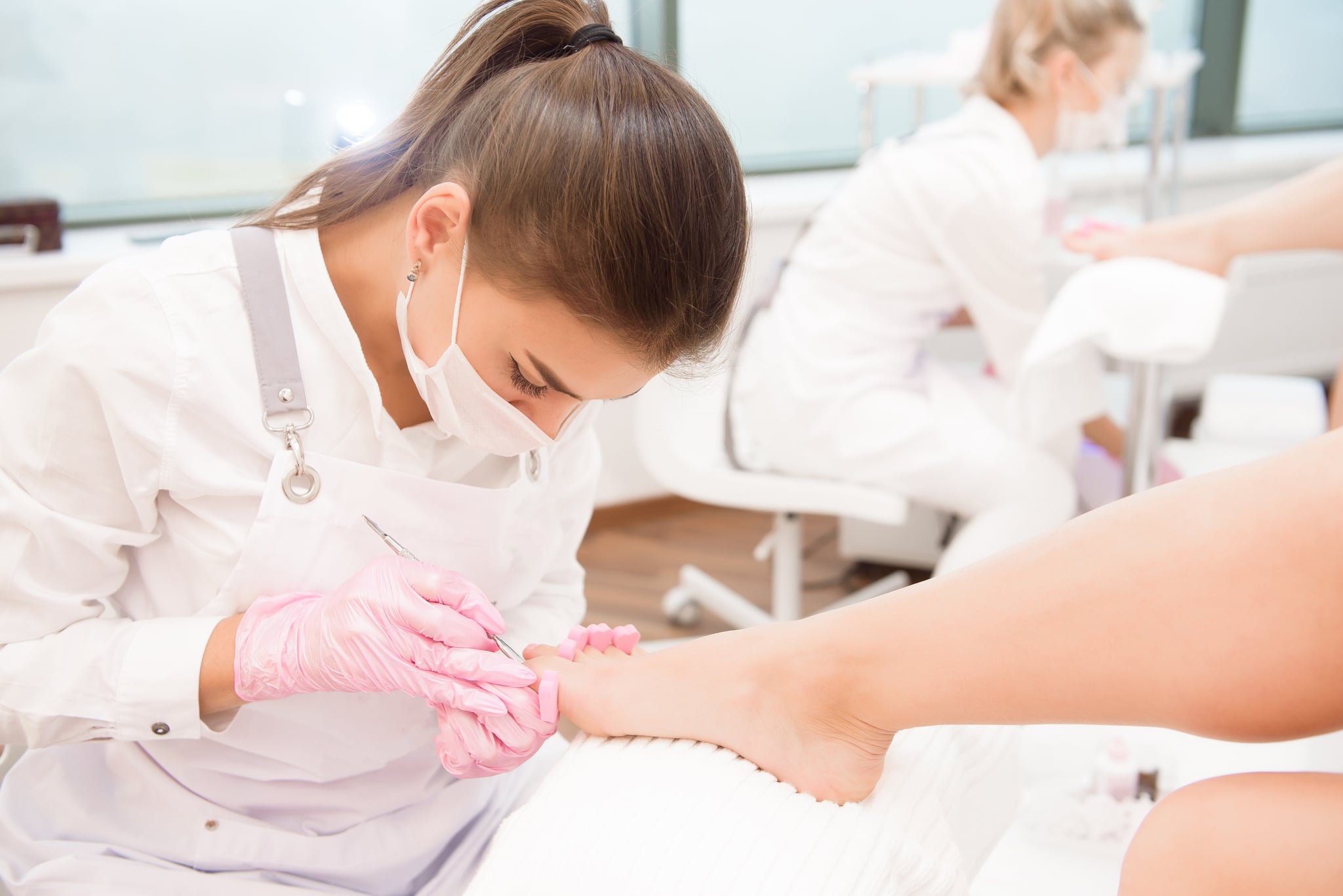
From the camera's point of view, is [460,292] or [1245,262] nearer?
[460,292]

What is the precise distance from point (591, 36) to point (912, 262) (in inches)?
48.1

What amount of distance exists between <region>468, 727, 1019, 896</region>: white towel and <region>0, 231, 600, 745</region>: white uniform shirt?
0.29 metres

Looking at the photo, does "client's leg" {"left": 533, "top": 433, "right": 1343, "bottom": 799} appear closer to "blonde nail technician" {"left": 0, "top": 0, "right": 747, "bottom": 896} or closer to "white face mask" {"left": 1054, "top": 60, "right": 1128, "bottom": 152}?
"blonde nail technician" {"left": 0, "top": 0, "right": 747, "bottom": 896}

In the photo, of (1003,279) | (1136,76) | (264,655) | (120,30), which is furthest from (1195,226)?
(120,30)

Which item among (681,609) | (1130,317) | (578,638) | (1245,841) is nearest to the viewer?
(1245,841)

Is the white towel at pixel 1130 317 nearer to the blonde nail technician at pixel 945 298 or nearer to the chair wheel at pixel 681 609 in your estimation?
the blonde nail technician at pixel 945 298

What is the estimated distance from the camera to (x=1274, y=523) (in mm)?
669

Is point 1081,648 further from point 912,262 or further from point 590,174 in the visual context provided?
point 912,262

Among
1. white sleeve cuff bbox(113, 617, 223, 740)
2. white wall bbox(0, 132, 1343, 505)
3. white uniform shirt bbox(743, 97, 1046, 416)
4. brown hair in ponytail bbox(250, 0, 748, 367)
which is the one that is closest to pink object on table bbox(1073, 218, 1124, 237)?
white uniform shirt bbox(743, 97, 1046, 416)

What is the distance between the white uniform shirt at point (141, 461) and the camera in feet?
2.63

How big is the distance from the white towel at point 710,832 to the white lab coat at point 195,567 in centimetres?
22

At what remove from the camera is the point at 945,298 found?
78.3 inches

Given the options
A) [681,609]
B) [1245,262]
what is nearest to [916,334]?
[681,609]

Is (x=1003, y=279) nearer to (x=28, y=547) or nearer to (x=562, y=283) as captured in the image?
(x=562, y=283)
